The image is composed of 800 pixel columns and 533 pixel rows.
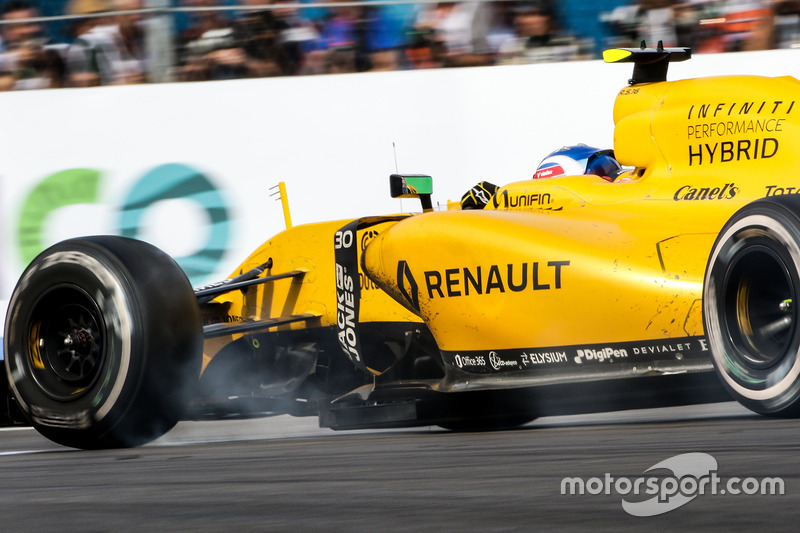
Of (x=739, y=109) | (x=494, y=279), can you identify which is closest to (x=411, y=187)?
(x=494, y=279)

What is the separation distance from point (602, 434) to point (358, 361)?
127 cm

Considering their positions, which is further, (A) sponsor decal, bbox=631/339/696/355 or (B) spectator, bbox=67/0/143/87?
(B) spectator, bbox=67/0/143/87

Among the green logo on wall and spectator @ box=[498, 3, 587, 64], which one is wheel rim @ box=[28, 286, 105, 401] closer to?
the green logo on wall

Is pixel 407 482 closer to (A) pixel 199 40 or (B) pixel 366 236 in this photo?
(B) pixel 366 236

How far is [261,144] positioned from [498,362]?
12.6 ft

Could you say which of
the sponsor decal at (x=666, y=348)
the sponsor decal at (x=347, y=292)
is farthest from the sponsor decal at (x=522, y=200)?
the sponsor decal at (x=666, y=348)

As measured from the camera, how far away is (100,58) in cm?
794

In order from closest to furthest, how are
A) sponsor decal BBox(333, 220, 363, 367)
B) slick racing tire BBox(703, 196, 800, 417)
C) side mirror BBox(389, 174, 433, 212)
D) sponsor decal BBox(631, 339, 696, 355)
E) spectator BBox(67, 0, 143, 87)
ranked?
slick racing tire BBox(703, 196, 800, 417) < sponsor decal BBox(631, 339, 696, 355) < sponsor decal BBox(333, 220, 363, 367) < side mirror BBox(389, 174, 433, 212) < spectator BBox(67, 0, 143, 87)

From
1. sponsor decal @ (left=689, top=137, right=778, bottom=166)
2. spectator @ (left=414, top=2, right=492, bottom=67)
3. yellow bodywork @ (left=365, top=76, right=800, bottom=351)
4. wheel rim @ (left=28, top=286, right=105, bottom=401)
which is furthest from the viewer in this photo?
spectator @ (left=414, top=2, right=492, bottom=67)

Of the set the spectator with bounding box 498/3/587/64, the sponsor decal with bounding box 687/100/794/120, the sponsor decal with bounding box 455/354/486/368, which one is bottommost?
the sponsor decal with bounding box 455/354/486/368

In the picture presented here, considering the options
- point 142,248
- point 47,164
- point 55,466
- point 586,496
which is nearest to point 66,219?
point 47,164

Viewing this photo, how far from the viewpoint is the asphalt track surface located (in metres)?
2.24

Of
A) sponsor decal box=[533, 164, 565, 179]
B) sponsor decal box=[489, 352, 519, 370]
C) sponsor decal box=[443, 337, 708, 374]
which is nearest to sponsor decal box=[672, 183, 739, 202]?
sponsor decal box=[443, 337, 708, 374]

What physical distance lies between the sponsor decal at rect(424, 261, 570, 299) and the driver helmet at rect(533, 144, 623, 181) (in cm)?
104
